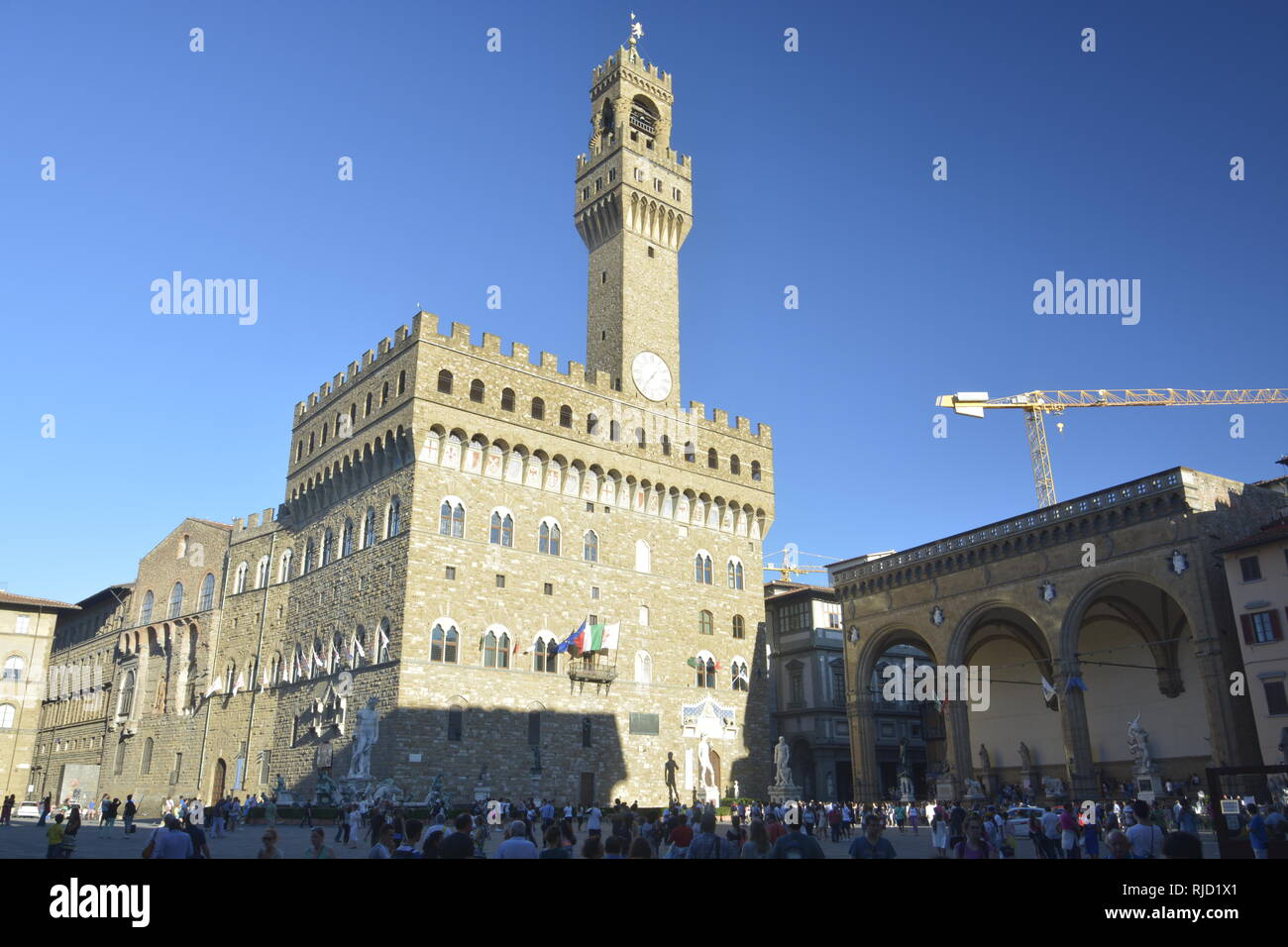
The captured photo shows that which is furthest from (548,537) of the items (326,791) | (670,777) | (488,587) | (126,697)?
(126,697)

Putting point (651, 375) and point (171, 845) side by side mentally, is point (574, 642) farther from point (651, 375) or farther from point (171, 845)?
point (171, 845)

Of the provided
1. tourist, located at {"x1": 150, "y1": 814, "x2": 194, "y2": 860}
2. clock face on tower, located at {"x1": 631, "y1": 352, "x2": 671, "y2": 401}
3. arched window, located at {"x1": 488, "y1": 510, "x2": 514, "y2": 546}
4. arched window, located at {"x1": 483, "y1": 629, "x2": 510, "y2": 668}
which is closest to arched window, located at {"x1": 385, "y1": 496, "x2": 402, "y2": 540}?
arched window, located at {"x1": 488, "y1": 510, "x2": 514, "y2": 546}

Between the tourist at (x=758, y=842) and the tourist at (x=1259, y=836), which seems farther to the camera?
the tourist at (x=1259, y=836)

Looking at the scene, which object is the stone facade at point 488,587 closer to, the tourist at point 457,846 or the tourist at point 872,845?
the tourist at point 872,845

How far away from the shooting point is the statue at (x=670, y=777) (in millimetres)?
39500

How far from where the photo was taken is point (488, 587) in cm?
3669

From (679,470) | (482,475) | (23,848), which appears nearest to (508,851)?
(23,848)

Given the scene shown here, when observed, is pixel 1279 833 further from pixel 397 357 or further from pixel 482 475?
pixel 397 357

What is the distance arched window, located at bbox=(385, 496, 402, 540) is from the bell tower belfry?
39.1ft

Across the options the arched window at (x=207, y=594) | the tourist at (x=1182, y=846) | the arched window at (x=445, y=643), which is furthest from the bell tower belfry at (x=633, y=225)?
the tourist at (x=1182, y=846)

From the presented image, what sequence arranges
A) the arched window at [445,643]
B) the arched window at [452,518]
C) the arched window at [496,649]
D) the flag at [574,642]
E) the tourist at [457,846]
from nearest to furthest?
the tourist at [457,846] → the arched window at [445,643] → the arched window at [496,649] → the arched window at [452,518] → the flag at [574,642]

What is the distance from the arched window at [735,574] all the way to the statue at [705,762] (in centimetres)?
778

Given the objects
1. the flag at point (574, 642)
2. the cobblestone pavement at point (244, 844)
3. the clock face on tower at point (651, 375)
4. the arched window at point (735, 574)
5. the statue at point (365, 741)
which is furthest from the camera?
the arched window at point (735, 574)

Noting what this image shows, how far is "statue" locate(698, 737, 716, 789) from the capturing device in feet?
135
